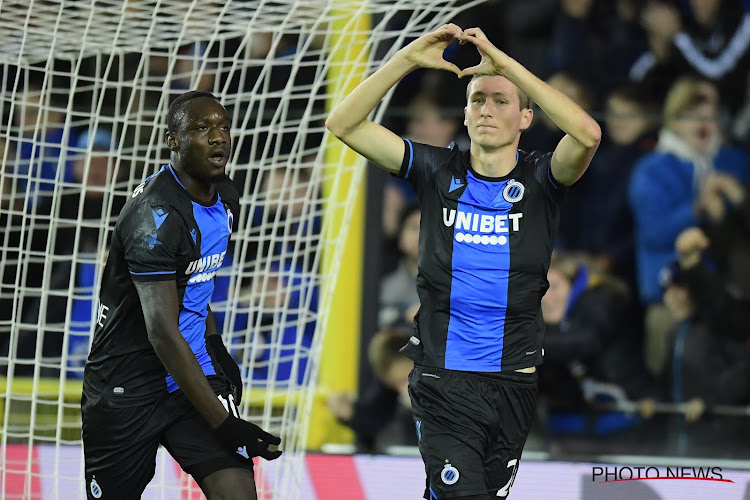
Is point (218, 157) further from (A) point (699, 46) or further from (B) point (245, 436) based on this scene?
(A) point (699, 46)

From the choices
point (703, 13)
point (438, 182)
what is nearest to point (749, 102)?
point (703, 13)

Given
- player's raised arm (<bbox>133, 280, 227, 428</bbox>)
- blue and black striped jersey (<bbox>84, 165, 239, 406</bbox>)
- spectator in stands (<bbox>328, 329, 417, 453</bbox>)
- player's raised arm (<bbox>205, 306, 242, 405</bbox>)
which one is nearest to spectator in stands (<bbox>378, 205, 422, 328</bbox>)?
spectator in stands (<bbox>328, 329, 417, 453</bbox>)

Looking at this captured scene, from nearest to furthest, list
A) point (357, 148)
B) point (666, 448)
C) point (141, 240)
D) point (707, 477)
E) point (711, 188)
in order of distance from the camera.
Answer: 1. point (141, 240)
2. point (357, 148)
3. point (707, 477)
4. point (666, 448)
5. point (711, 188)

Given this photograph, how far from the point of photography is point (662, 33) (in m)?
7.19

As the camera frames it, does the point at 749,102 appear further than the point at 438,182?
Yes

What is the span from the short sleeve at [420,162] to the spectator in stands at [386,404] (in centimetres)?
245

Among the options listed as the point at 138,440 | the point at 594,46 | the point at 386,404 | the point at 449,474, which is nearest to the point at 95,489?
the point at 138,440

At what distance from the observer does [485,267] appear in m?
3.77

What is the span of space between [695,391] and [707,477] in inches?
62.2

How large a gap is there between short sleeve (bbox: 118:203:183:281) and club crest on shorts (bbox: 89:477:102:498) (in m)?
A: 0.74

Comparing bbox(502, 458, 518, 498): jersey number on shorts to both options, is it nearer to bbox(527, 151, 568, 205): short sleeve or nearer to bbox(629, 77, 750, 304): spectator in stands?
bbox(527, 151, 568, 205): short sleeve

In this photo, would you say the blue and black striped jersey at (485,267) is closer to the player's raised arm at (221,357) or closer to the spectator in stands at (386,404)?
the player's raised arm at (221,357)

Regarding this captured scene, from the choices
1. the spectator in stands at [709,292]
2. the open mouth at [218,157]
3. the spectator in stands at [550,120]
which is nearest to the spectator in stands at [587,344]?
the spectator in stands at [709,292]

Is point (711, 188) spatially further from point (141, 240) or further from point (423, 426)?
point (141, 240)
